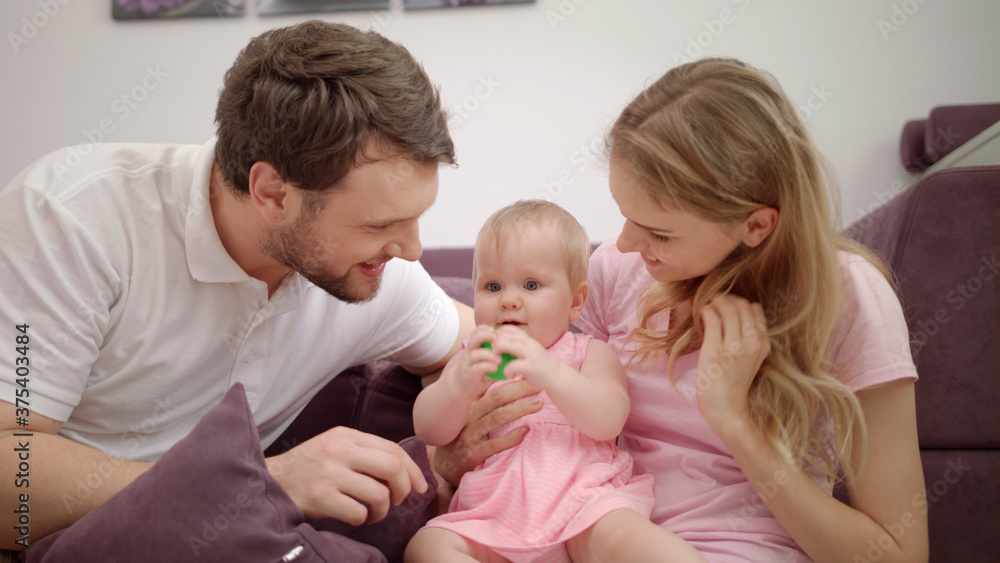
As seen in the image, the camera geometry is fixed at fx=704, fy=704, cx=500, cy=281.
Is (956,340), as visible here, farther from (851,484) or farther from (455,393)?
(455,393)

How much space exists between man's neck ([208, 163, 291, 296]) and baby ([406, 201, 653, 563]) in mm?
422

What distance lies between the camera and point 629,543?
100cm

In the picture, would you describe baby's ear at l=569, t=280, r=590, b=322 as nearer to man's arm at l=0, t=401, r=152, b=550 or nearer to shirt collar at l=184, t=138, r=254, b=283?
shirt collar at l=184, t=138, r=254, b=283

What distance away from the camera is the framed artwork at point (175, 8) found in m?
2.65

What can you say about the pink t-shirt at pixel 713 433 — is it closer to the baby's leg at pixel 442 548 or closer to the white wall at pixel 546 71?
the baby's leg at pixel 442 548

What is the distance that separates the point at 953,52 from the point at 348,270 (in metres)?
Answer: 2.24

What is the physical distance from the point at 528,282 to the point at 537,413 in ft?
0.78

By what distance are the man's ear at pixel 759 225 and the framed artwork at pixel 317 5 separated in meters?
1.95

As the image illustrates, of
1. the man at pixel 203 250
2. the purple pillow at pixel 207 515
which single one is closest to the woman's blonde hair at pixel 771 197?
the man at pixel 203 250

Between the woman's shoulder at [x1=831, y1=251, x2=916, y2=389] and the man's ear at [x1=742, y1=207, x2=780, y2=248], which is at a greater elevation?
the man's ear at [x1=742, y1=207, x2=780, y2=248]

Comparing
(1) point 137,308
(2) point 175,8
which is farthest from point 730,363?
(2) point 175,8

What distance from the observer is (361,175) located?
48.7 inches

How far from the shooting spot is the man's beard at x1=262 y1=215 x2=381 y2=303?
4.21ft

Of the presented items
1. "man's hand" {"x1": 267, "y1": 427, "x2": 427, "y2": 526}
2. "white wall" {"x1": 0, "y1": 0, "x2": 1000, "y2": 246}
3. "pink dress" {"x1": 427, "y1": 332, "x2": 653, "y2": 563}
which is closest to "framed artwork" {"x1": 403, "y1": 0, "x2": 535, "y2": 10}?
"white wall" {"x1": 0, "y1": 0, "x2": 1000, "y2": 246}
